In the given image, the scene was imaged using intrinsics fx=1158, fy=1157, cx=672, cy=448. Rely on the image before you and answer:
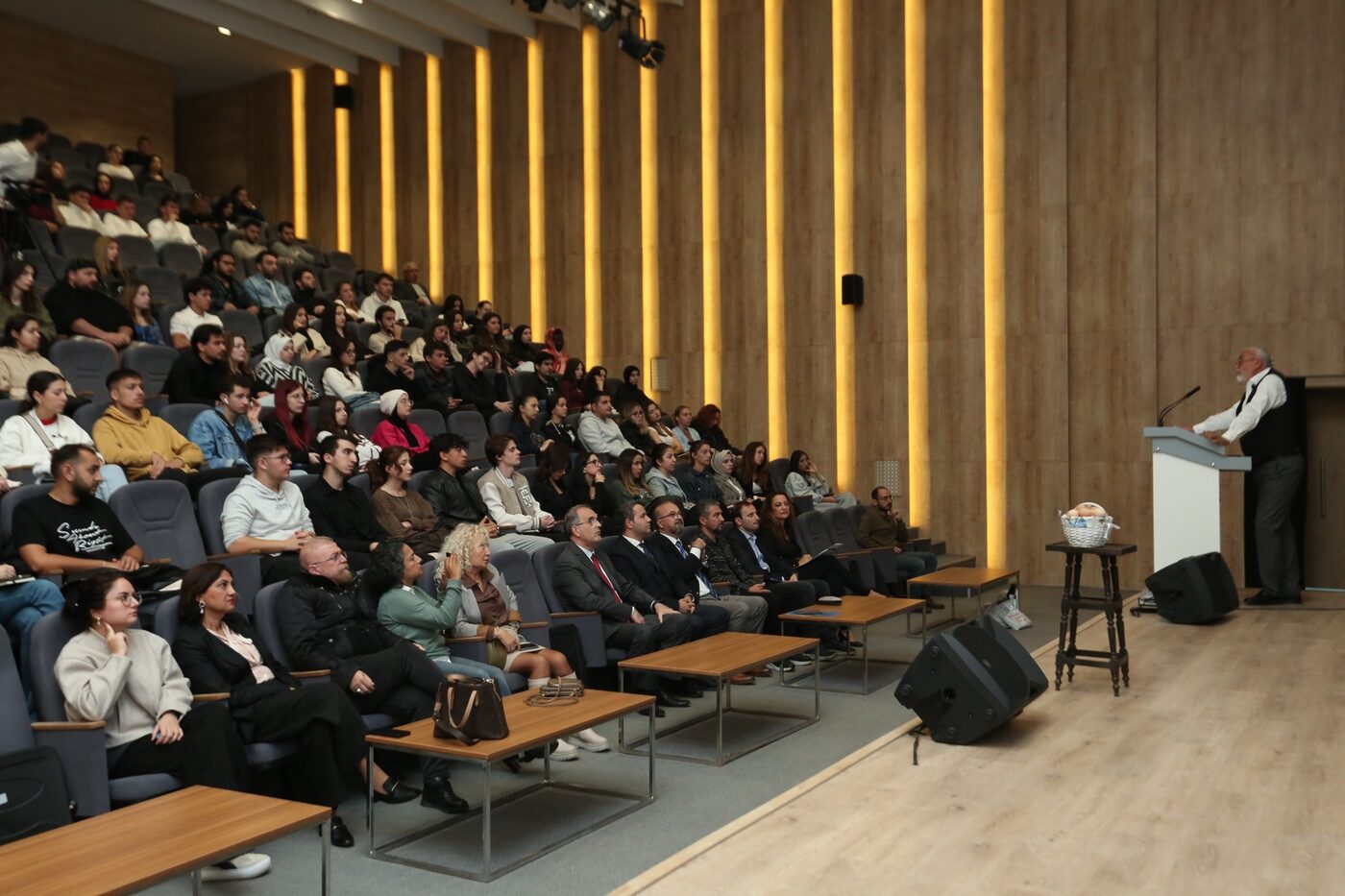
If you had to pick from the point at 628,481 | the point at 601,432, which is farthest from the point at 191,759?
the point at 601,432

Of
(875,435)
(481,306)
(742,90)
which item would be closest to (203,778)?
(481,306)

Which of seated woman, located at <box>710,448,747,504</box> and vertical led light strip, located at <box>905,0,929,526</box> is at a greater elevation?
vertical led light strip, located at <box>905,0,929,526</box>

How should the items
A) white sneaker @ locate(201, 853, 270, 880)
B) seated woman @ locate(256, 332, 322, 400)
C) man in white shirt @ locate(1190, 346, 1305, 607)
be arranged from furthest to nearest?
man in white shirt @ locate(1190, 346, 1305, 607) < seated woman @ locate(256, 332, 322, 400) < white sneaker @ locate(201, 853, 270, 880)

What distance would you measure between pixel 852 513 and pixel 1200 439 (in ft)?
8.40

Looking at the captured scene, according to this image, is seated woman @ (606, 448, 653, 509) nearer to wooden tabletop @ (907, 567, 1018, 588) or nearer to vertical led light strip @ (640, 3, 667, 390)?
wooden tabletop @ (907, 567, 1018, 588)

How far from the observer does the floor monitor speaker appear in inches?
164

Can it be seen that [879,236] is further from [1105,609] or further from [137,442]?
[137,442]

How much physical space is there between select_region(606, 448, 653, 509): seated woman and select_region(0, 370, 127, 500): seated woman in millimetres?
3094

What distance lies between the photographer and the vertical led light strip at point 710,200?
10406 mm

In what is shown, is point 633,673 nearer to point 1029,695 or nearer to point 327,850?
point 1029,695

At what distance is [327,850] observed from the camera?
2.79 m

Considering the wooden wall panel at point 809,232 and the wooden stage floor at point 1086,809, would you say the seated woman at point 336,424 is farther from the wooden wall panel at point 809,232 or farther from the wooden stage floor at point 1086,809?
the wooden wall panel at point 809,232

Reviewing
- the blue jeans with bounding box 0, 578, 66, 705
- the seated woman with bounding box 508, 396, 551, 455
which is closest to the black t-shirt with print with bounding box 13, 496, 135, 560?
the blue jeans with bounding box 0, 578, 66, 705

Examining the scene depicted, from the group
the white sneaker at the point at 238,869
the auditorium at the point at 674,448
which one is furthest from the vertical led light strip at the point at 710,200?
the white sneaker at the point at 238,869
